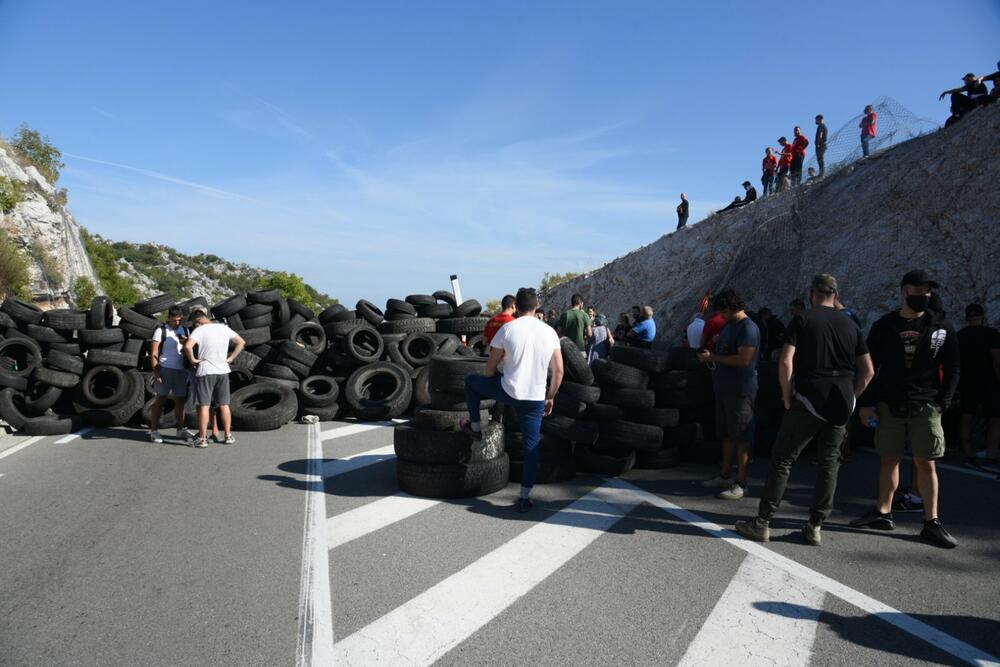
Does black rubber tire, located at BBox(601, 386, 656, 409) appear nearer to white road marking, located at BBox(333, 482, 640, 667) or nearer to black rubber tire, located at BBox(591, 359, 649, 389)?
black rubber tire, located at BBox(591, 359, 649, 389)

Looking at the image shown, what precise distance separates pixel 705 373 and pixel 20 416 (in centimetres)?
1059

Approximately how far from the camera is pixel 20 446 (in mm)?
8391

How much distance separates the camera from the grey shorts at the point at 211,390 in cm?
836

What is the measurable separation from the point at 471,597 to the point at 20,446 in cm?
818

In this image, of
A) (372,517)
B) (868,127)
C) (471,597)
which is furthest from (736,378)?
(868,127)

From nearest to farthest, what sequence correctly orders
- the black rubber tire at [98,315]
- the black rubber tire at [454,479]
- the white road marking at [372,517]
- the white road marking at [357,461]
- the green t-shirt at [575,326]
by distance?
the white road marking at [372,517]
the black rubber tire at [454,479]
the white road marking at [357,461]
the black rubber tire at [98,315]
the green t-shirt at [575,326]

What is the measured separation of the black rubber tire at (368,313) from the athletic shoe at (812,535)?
35.5 feet

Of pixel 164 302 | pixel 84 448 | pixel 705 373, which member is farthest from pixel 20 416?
pixel 705 373

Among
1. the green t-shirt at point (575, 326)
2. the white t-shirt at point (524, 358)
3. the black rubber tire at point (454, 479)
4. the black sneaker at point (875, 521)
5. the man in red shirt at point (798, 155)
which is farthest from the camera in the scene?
the man in red shirt at point (798, 155)

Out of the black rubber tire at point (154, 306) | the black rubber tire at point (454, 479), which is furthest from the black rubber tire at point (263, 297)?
the black rubber tire at point (454, 479)

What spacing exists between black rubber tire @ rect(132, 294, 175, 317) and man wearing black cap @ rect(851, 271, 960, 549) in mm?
11186

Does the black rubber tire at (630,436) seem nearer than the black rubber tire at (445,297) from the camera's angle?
Yes

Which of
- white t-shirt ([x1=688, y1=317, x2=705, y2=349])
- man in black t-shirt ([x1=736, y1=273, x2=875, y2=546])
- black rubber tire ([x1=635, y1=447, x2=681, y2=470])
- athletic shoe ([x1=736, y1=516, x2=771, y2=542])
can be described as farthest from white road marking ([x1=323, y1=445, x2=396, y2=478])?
white t-shirt ([x1=688, y1=317, x2=705, y2=349])

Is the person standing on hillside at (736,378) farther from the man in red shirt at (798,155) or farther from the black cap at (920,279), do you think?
the man in red shirt at (798,155)
